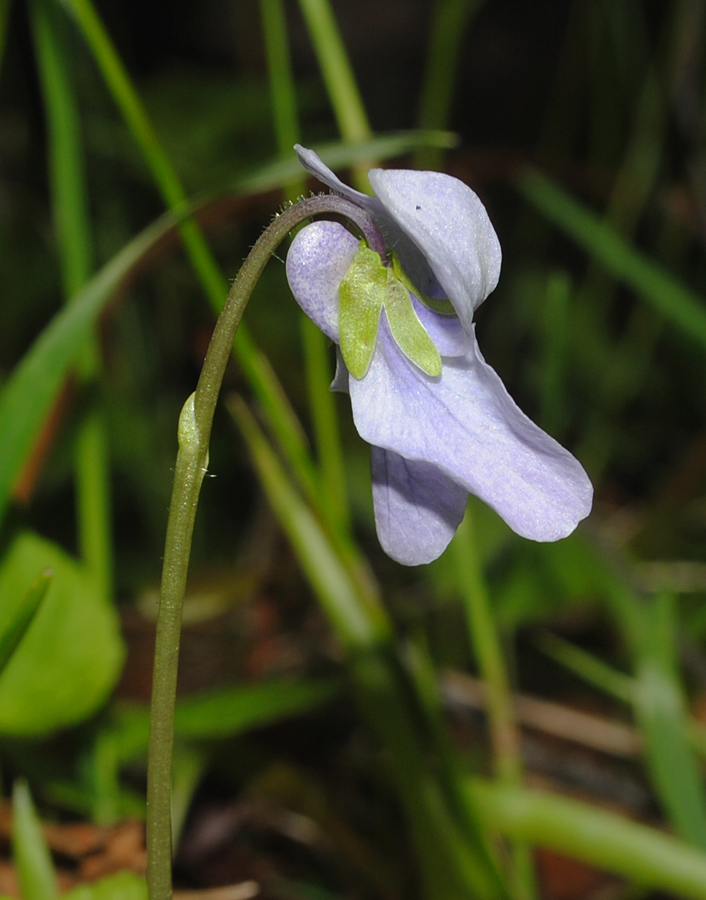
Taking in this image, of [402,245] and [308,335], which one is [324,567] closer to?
[308,335]

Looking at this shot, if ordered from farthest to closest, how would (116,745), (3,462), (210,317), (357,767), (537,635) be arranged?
(210,317), (537,635), (357,767), (116,745), (3,462)

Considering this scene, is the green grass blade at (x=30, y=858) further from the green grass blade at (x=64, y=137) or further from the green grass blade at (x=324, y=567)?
the green grass blade at (x=64, y=137)

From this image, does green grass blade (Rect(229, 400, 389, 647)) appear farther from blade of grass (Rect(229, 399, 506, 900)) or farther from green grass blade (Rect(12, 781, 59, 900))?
green grass blade (Rect(12, 781, 59, 900))

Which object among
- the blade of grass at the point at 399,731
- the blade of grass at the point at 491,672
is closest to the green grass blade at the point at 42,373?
the blade of grass at the point at 399,731

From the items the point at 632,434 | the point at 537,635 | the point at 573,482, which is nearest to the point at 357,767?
the point at 537,635

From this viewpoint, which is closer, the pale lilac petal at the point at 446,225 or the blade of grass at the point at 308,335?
the pale lilac petal at the point at 446,225

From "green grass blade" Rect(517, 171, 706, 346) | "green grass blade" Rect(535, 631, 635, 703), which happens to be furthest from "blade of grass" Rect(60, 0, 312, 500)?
"green grass blade" Rect(517, 171, 706, 346)

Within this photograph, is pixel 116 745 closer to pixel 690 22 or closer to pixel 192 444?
pixel 192 444
